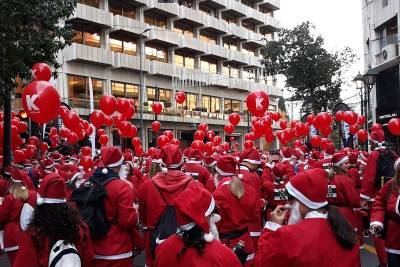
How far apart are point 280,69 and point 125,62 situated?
51.2 ft

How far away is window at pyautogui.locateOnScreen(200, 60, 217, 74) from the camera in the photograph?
5119 cm

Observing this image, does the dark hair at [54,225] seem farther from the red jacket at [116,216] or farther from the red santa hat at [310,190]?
the red santa hat at [310,190]

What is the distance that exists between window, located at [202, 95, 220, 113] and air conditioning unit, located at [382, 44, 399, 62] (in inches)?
982

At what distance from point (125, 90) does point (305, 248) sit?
39.6m

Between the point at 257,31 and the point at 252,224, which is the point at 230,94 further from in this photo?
the point at 252,224

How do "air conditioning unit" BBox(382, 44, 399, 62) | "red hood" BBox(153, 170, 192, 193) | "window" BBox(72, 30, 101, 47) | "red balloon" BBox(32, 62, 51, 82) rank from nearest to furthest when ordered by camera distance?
1. "red hood" BBox(153, 170, 192, 193)
2. "red balloon" BBox(32, 62, 51, 82)
3. "air conditioning unit" BBox(382, 44, 399, 62)
4. "window" BBox(72, 30, 101, 47)

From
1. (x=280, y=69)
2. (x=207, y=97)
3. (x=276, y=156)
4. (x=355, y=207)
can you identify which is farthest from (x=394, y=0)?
(x=207, y=97)

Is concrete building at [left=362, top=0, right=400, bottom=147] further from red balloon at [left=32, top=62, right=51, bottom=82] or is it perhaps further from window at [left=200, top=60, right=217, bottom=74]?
window at [left=200, top=60, right=217, bottom=74]

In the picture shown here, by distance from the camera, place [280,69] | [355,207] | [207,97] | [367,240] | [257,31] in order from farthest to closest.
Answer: [257,31], [207,97], [280,69], [367,240], [355,207]

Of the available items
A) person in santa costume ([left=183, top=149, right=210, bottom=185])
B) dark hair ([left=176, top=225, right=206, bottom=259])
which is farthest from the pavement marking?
dark hair ([left=176, top=225, right=206, bottom=259])

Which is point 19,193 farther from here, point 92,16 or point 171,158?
point 92,16

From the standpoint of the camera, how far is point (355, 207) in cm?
719

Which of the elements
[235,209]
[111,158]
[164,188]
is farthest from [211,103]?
[111,158]

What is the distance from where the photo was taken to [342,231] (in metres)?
3.35
